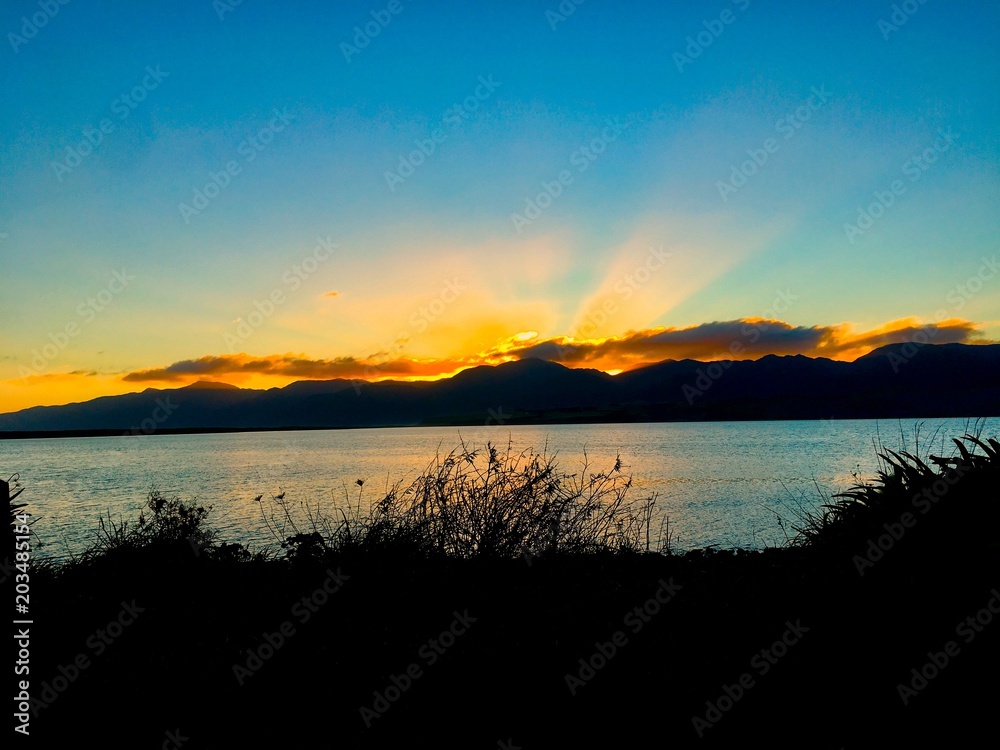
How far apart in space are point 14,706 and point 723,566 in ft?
24.5

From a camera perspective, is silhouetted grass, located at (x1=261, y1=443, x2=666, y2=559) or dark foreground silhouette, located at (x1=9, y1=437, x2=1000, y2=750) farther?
silhouetted grass, located at (x1=261, y1=443, x2=666, y2=559)

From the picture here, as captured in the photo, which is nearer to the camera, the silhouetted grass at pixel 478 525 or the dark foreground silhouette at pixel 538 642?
the dark foreground silhouette at pixel 538 642

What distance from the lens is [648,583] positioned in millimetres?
7805

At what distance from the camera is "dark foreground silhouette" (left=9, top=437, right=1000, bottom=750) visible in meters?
4.73

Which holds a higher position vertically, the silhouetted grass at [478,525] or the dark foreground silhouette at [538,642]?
the silhouetted grass at [478,525]

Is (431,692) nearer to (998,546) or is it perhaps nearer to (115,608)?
(115,608)

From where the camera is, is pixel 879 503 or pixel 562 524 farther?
pixel 562 524

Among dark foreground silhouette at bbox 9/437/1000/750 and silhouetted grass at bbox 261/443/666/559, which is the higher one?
silhouetted grass at bbox 261/443/666/559

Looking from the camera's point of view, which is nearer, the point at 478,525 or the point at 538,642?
the point at 538,642

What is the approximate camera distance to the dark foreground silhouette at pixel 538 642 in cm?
473

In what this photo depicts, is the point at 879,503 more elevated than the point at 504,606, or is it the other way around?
the point at 879,503

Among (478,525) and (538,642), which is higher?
(478,525)

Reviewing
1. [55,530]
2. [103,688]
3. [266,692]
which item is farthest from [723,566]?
[55,530]

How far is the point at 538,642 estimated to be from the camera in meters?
6.00
